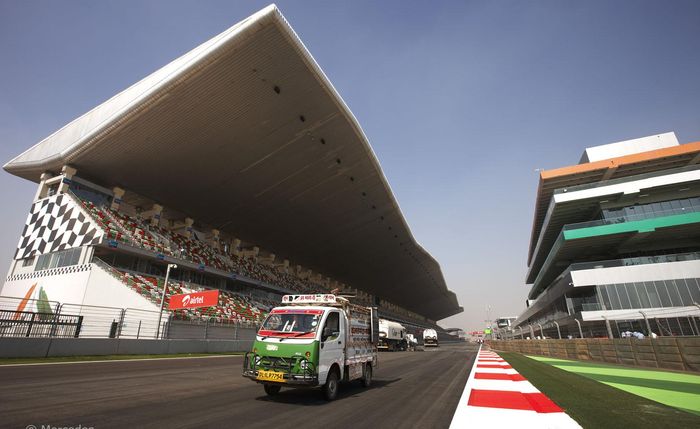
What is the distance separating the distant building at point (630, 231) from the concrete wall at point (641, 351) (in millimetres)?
11106

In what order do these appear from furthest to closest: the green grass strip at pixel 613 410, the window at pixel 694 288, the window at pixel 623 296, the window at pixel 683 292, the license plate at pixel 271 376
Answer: the window at pixel 623 296, the window at pixel 683 292, the window at pixel 694 288, the license plate at pixel 271 376, the green grass strip at pixel 613 410

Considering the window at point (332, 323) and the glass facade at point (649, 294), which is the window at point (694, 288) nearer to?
the glass facade at point (649, 294)

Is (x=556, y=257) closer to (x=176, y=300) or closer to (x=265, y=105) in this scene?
(x=265, y=105)

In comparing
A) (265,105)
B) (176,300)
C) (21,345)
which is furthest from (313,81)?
(21,345)

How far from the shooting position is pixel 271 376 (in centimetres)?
666

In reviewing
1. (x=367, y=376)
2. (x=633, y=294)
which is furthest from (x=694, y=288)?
(x=367, y=376)

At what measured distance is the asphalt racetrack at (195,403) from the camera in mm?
4852

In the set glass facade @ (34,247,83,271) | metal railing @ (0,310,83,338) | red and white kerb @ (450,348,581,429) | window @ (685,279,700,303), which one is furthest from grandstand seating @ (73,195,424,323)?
window @ (685,279,700,303)

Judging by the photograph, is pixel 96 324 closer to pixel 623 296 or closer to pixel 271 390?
pixel 271 390

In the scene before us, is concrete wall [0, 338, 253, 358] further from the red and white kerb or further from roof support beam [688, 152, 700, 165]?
roof support beam [688, 152, 700, 165]

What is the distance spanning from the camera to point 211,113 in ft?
72.6

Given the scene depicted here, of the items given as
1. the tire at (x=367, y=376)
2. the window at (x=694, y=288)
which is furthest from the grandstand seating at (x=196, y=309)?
the window at (x=694, y=288)

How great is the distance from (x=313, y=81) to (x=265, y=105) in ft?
11.9

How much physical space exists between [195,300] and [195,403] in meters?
16.9
